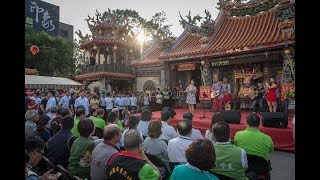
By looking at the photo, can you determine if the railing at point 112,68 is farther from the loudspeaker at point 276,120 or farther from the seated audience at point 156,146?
the seated audience at point 156,146

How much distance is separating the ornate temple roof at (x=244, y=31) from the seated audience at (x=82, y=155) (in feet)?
30.9

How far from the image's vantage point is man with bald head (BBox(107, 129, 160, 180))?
2.79 metres

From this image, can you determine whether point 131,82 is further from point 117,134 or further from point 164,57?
point 117,134

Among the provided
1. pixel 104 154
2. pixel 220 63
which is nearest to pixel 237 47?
pixel 220 63

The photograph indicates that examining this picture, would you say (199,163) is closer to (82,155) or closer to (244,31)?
(82,155)

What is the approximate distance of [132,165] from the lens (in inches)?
111

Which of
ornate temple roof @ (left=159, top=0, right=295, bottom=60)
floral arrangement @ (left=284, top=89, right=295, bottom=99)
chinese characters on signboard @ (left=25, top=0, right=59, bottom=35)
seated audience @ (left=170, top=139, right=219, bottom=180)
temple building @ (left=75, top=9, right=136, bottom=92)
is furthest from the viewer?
temple building @ (left=75, top=9, right=136, bottom=92)

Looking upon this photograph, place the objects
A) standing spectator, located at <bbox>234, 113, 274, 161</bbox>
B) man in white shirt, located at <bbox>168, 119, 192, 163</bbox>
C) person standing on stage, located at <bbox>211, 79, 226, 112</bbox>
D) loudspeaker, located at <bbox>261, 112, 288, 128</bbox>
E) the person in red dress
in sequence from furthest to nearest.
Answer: person standing on stage, located at <bbox>211, 79, 226, 112</bbox>, the person in red dress, loudspeaker, located at <bbox>261, 112, 288, 128</bbox>, standing spectator, located at <bbox>234, 113, 274, 161</bbox>, man in white shirt, located at <bbox>168, 119, 192, 163</bbox>

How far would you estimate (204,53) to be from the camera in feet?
45.4

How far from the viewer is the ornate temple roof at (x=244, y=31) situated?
11.1 meters

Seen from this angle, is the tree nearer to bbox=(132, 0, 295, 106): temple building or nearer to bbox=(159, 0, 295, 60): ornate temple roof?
bbox=(132, 0, 295, 106): temple building

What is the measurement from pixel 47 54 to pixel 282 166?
2788 centimetres

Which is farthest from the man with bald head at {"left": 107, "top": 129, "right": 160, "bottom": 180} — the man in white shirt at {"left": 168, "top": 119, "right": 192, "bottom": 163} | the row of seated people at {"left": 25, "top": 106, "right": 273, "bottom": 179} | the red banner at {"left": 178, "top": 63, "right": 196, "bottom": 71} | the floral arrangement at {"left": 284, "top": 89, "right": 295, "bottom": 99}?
the red banner at {"left": 178, "top": 63, "right": 196, "bottom": 71}

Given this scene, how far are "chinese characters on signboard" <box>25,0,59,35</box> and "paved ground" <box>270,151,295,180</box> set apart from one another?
8.22 metres
